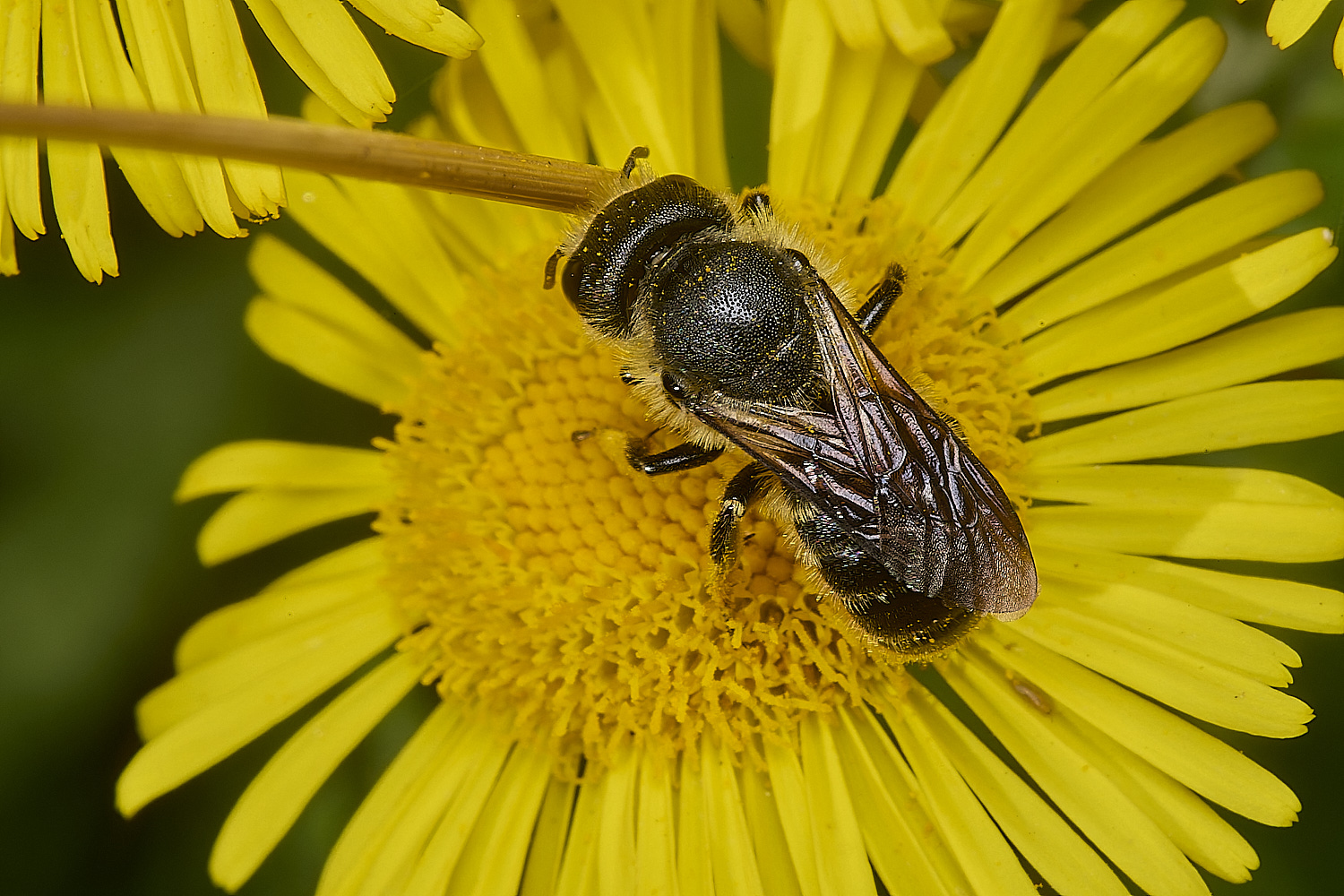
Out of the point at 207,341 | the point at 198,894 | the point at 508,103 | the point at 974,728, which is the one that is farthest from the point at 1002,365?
the point at 198,894

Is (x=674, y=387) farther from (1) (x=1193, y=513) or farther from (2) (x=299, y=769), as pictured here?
(2) (x=299, y=769)

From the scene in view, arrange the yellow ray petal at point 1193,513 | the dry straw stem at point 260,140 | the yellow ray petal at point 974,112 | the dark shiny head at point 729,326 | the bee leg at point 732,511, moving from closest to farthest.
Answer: the dry straw stem at point 260,140
the dark shiny head at point 729,326
the bee leg at point 732,511
the yellow ray petal at point 1193,513
the yellow ray petal at point 974,112

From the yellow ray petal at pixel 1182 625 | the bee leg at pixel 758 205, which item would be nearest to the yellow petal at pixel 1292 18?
the bee leg at pixel 758 205

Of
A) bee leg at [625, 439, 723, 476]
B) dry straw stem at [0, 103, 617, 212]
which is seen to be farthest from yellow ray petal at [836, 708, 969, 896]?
dry straw stem at [0, 103, 617, 212]

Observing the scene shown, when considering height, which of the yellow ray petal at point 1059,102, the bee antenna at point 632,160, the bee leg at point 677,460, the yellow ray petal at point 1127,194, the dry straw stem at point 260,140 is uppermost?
the bee antenna at point 632,160

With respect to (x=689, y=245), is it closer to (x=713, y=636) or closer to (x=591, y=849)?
(x=713, y=636)

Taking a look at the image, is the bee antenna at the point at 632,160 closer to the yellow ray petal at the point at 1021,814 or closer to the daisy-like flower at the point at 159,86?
the daisy-like flower at the point at 159,86

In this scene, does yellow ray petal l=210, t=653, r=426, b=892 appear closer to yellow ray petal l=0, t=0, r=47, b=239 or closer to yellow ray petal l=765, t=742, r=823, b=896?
yellow ray petal l=765, t=742, r=823, b=896
